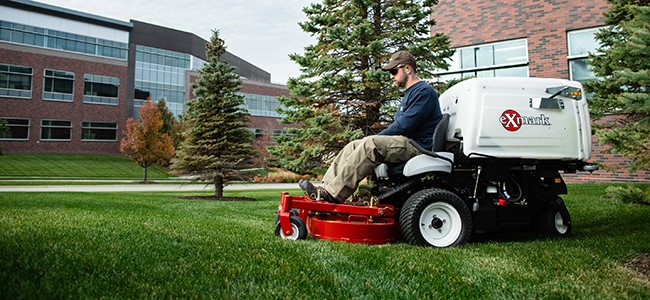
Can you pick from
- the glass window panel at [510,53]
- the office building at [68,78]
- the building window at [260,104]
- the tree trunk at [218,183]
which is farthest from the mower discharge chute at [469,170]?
the building window at [260,104]

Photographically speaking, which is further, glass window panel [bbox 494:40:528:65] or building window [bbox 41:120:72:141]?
building window [bbox 41:120:72:141]

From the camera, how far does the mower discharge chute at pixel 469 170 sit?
4582mm

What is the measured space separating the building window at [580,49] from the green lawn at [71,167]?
87.6ft

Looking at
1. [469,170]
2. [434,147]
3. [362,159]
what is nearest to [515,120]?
[469,170]

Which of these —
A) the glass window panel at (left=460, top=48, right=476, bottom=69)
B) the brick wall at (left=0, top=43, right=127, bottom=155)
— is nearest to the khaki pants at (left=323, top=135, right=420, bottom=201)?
the glass window panel at (left=460, top=48, right=476, bottom=69)

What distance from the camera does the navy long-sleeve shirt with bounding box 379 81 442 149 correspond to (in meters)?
4.68

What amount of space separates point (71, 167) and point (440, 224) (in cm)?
3412

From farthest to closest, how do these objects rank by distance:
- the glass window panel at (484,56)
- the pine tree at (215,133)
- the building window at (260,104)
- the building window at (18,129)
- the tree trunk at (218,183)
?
the building window at (260,104)
the building window at (18,129)
the glass window panel at (484,56)
the tree trunk at (218,183)
the pine tree at (215,133)

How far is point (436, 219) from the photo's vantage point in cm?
461

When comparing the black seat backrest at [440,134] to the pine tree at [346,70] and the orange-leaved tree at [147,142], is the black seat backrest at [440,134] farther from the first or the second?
the orange-leaved tree at [147,142]

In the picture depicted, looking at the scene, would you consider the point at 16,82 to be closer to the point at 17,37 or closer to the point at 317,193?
the point at 17,37

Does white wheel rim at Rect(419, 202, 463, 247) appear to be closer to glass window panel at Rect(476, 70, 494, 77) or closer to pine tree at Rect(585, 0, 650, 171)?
pine tree at Rect(585, 0, 650, 171)

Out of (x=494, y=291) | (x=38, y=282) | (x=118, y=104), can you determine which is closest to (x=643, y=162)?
(x=494, y=291)

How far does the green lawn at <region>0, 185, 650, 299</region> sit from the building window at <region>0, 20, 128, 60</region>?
4309cm
